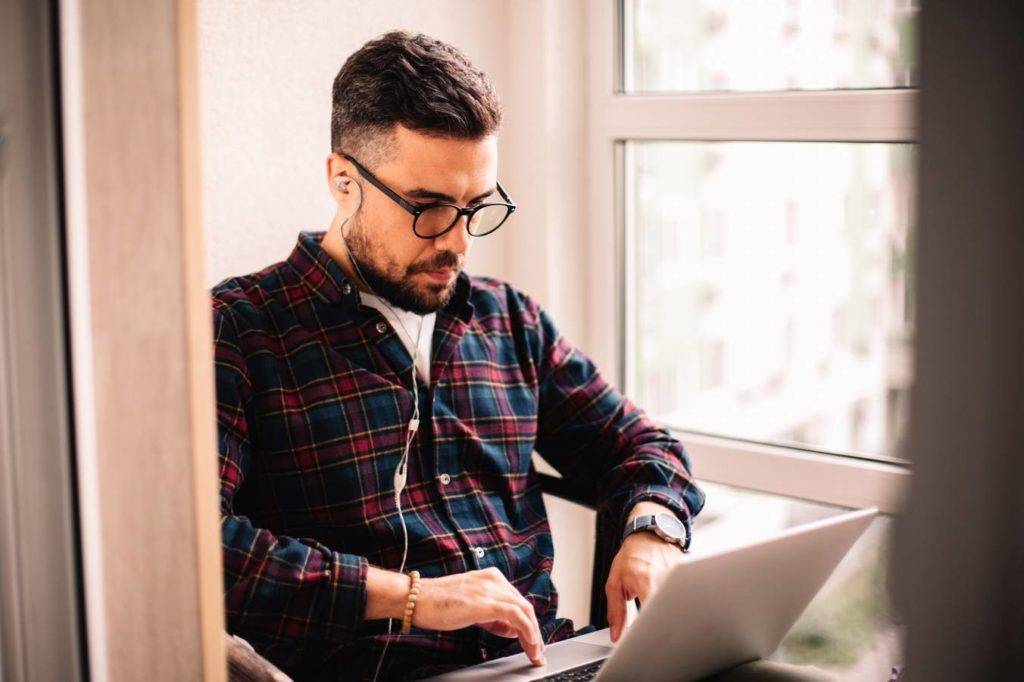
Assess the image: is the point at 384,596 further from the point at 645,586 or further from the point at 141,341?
the point at 141,341

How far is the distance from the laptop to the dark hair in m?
0.71

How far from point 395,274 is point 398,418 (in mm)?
218

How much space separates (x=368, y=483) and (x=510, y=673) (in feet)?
1.11

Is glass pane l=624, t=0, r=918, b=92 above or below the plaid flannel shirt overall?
above

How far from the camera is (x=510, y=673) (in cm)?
137

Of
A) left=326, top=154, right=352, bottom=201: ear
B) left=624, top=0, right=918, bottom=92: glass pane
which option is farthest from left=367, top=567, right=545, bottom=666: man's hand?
left=624, top=0, right=918, bottom=92: glass pane

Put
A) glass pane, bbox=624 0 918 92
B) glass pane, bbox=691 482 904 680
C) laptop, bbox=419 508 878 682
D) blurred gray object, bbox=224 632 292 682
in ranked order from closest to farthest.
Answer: laptop, bbox=419 508 878 682, blurred gray object, bbox=224 632 292 682, glass pane, bbox=624 0 918 92, glass pane, bbox=691 482 904 680

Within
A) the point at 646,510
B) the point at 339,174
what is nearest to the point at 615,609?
the point at 646,510

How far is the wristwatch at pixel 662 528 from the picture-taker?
5.04 feet

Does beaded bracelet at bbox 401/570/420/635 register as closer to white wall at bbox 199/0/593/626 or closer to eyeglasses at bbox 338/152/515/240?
eyeglasses at bbox 338/152/515/240

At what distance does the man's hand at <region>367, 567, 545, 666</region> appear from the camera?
4.41 ft

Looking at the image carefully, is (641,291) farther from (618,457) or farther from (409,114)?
(409,114)

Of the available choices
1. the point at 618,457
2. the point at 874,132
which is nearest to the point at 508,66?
the point at 874,132

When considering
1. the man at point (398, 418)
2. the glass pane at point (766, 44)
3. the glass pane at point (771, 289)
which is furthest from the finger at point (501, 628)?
the glass pane at point (766, 44)
